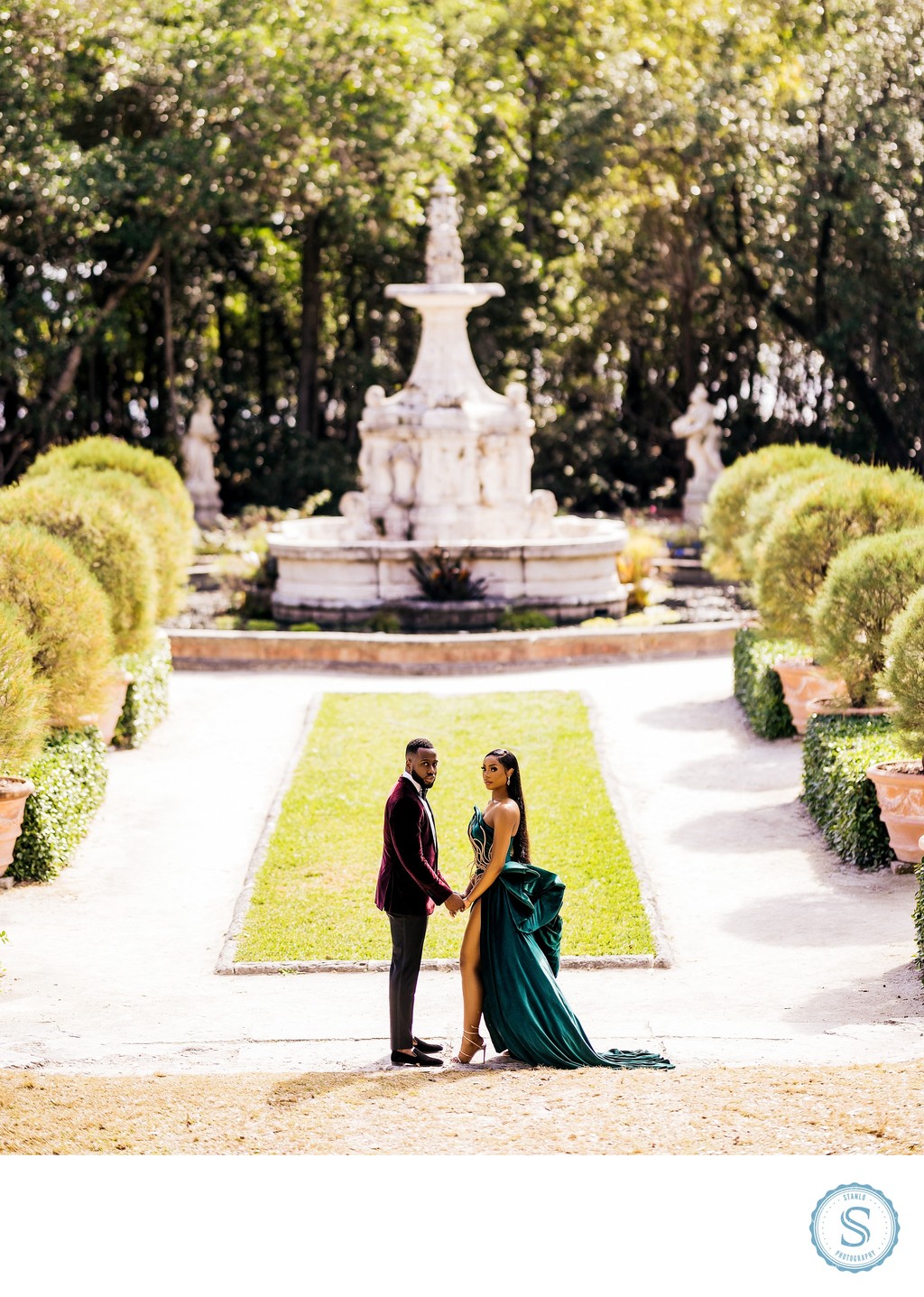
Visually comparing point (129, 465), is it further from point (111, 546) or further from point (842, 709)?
point (842, 709)

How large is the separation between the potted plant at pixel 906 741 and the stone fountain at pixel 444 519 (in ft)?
31.2

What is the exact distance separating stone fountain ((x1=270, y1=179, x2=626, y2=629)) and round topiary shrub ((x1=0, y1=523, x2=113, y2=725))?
743cm

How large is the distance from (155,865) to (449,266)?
40.7 ft

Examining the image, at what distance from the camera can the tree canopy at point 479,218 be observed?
28250mm

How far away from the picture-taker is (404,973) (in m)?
7.33

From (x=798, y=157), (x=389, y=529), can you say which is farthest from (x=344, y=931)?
(x=798, y=157)

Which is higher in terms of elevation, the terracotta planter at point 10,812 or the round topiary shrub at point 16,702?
the round topiary shrub at point 16,702

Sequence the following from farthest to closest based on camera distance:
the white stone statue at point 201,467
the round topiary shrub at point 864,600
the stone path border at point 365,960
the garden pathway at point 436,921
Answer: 1. the white stone statue at point 201,467
2. the round topiary shrub at point 864,600
3. the stone path border at point 365,960
4. the garden pathway at point 436,921

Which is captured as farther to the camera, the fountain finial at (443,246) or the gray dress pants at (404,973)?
the fountain finial at (443,246)

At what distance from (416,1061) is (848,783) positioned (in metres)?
4.26

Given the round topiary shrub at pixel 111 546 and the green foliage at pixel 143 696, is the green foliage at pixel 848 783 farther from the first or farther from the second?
the round topiary shrub at pixel 111 546

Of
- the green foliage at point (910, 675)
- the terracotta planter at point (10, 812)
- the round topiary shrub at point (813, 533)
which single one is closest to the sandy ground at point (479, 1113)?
the green foliage at point (910, 675)

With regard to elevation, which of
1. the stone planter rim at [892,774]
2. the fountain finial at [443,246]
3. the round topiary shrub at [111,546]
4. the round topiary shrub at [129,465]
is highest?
the fountain finial at [443,246]
